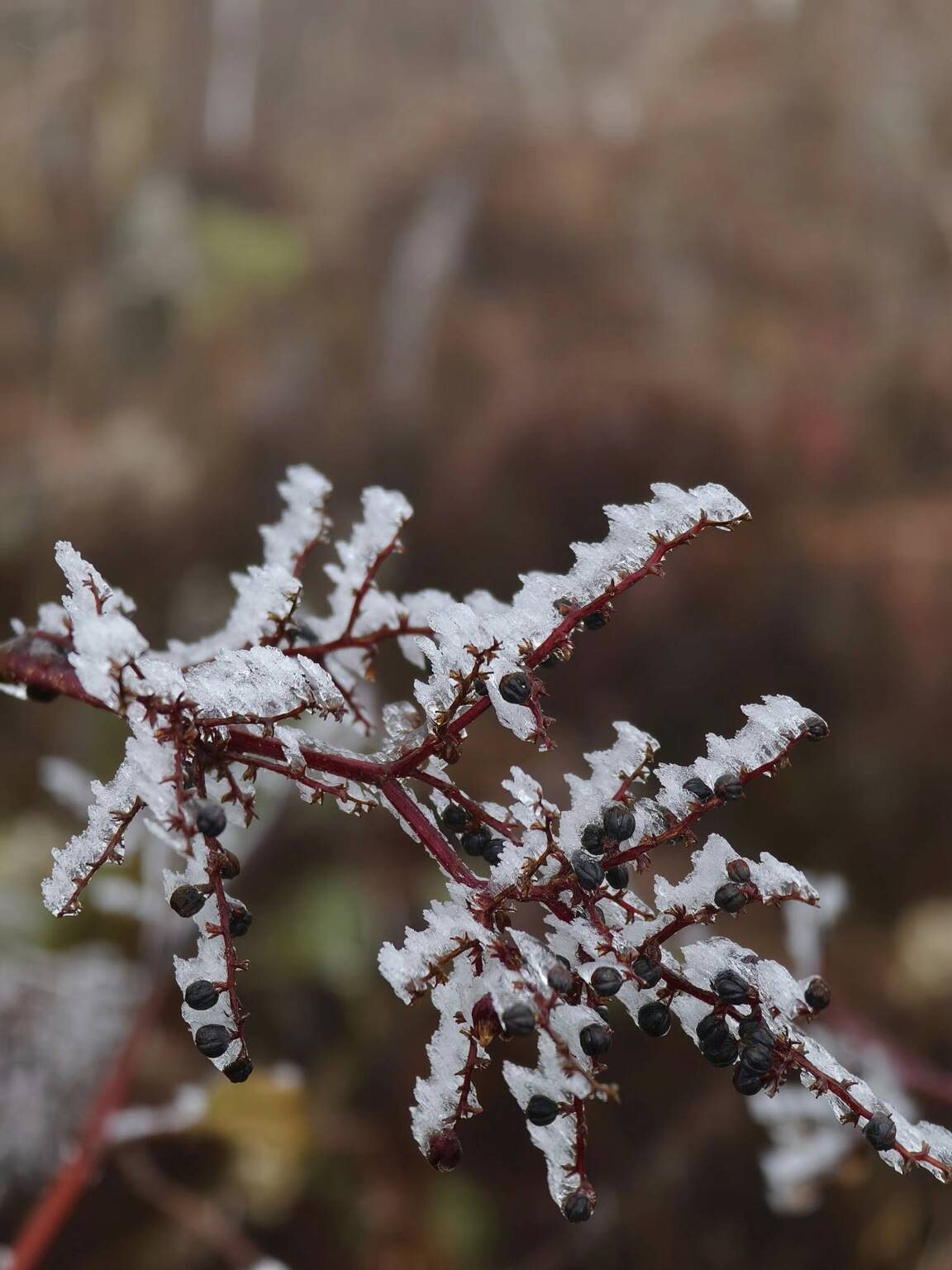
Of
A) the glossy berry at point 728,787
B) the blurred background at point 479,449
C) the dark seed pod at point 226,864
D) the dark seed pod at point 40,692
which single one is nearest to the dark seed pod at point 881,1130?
the glossy berry at point 728,787

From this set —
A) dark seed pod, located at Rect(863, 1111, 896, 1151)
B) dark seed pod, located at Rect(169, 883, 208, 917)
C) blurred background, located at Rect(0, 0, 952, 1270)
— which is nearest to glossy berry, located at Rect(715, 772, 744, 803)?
dark seed pod, located at Rect(863, 1111, 896, 1151)

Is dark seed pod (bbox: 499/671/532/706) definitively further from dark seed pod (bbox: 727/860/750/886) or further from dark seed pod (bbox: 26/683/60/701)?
dark seed pod (bbox: 26/683/60/701)

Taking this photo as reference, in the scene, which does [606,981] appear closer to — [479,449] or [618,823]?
[618,823]

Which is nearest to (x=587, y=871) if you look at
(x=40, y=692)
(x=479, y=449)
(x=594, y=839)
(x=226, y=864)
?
(x=594, y=839)

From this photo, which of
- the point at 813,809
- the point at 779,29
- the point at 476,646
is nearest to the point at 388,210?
the point at 779,29

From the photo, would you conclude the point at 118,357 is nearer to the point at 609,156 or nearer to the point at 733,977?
the point at 609,156
